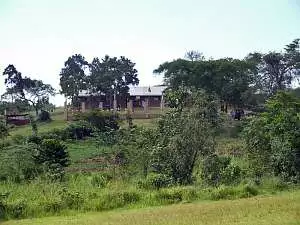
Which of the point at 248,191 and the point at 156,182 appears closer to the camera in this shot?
the point at 248,191

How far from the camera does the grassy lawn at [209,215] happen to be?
1239 centimetres

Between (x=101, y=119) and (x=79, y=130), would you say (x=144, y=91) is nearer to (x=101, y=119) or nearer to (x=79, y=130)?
(x=101, y=119)

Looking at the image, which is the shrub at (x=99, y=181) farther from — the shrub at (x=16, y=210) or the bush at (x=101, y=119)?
the bush at (x=101, y=119)

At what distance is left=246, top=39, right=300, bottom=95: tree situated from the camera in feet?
185

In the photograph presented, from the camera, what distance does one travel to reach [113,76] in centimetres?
6072

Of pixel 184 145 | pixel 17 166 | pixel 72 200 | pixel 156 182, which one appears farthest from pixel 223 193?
pixel 17 166

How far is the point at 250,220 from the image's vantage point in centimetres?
1231

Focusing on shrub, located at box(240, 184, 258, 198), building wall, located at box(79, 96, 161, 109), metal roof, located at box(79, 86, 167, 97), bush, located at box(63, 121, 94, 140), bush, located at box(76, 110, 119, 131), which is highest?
metal roof, located at box(79, 86, 167, 97)

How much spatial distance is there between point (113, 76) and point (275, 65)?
18.6 m

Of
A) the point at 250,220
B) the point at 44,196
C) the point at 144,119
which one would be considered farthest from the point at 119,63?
the point at 250,220

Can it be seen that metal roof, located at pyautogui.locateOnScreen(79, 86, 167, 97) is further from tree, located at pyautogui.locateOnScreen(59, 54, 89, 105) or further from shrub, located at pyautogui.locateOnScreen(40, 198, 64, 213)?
shrub, located at pyautogui.locateOnScreen(40, 198, 64, 213)

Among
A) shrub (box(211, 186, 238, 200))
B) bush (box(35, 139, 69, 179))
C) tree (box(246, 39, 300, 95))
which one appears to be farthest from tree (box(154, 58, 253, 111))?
shrub (box(211, 186, 238, 200))

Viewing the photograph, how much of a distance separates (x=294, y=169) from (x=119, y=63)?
44456mm

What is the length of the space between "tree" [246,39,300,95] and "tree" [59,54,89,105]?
2013 centimetres
